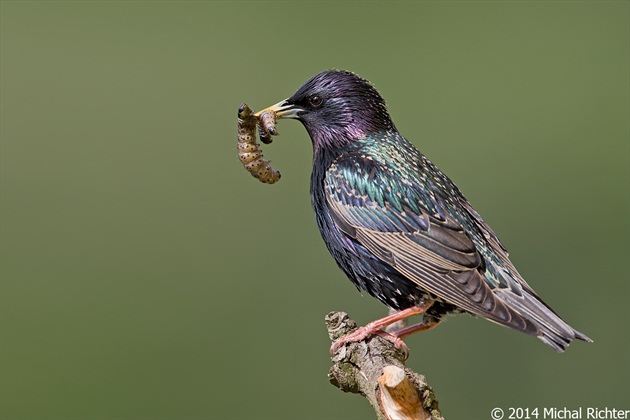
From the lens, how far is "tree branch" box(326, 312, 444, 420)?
3.70 metres

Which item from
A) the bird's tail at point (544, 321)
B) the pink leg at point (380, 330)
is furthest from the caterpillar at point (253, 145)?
the bird's tail at point (544, 321)

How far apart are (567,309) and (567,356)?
315 mm

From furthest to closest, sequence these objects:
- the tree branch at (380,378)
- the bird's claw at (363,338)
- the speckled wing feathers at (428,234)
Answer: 1. the bird's claw at (363,338)
2. the speckled wing feathers at (428,234)
3. the tree branch at (380,378)

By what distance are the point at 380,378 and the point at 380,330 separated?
752 mm

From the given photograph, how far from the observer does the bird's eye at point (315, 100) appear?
16.1 ft

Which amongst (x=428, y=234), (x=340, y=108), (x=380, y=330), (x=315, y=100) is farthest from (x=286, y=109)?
(x=380, y=330)

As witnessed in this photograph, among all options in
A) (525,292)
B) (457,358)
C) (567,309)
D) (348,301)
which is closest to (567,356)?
(567,309)

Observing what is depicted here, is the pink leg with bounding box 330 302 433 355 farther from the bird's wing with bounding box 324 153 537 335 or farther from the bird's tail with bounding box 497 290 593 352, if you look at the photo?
the bird's tail with bounding box 497 290 593 352

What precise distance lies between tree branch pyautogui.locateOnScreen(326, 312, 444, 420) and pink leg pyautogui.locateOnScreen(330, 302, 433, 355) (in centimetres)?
3

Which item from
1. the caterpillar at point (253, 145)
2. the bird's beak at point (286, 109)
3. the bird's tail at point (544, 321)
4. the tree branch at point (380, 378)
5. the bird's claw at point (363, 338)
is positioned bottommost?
the tree branch at point (380, 378)

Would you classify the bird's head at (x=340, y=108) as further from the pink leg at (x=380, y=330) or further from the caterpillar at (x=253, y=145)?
the pink leg at (x=380, y=330)

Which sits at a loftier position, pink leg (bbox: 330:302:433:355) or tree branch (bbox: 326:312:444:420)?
pink leg (bbox: 330:302:433:355)

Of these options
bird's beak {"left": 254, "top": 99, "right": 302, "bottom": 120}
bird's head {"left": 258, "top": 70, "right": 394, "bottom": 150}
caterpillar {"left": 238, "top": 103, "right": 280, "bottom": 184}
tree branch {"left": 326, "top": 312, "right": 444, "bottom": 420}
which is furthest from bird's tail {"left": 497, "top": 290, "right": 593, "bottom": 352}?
bird's beak {"left": 254, "top": 99, "right": 302, "bottom": 120}

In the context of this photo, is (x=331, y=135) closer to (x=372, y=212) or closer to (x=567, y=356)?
(x=372, y=212)
